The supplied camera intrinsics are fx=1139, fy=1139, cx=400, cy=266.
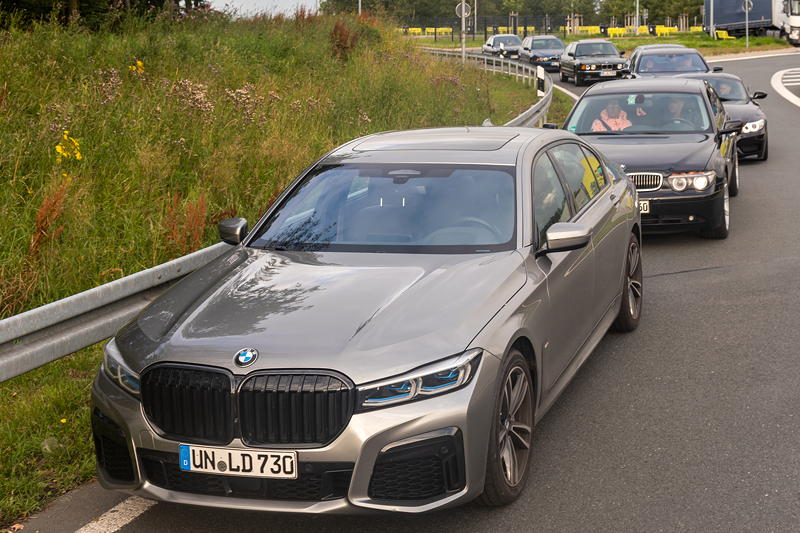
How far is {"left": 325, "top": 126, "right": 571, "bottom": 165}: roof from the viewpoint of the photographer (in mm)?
6406

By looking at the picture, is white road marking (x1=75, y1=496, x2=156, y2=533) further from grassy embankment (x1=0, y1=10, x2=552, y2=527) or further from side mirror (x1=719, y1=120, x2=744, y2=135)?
side mirror (x1=719, y1=120, x2=744, y2=135)

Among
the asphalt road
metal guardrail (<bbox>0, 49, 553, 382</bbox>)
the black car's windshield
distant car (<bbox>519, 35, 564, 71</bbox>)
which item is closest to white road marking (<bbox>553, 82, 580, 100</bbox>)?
distant car (<bbox>519, 35, 564, 71</bbox>)

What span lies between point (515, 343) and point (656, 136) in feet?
26.4

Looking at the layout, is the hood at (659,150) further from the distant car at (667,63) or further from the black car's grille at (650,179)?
the distant car at (667,63)

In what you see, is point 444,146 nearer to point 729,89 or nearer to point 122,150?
point 122,150

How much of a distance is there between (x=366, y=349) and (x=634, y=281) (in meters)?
4.23

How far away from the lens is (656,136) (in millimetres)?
12656

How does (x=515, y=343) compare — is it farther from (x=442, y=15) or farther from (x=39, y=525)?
(x=442, y=15)

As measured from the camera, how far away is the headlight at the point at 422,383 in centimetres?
441

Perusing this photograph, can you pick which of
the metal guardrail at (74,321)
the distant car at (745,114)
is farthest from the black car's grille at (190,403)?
the distant car at (745,114)

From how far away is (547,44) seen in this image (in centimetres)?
4988

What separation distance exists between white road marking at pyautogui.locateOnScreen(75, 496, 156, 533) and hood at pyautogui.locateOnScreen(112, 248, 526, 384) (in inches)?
28.2

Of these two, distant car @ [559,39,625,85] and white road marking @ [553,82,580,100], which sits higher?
distant car @ [559,39,625,85]

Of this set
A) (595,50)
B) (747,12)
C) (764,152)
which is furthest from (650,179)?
(747,12)
